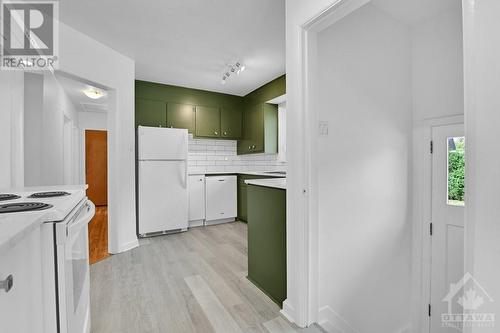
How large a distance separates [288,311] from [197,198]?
272 centimetres

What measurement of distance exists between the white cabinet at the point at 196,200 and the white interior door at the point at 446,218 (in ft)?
10.5

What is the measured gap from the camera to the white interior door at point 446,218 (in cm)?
205

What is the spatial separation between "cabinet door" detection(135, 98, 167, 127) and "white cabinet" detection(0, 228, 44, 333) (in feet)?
10.9

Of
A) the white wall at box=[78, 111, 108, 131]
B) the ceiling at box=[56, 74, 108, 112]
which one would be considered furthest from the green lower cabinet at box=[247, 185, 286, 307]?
the white wall at box=[78, 111, 108, 131]

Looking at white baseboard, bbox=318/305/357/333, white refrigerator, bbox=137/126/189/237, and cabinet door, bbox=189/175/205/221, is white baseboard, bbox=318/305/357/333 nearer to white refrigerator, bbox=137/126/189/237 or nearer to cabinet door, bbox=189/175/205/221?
white refrigerator, bbox=137/126/189/237

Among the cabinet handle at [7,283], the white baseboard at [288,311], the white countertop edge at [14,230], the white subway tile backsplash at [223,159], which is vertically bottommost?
the white baseboard at [288,311]

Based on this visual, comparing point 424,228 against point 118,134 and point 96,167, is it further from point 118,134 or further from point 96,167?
point 96,167

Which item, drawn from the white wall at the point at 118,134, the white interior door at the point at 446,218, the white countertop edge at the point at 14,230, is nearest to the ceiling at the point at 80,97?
the white wall at the point at 118,134

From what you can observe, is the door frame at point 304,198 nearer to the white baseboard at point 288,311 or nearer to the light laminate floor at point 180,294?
the white baseboard at point 288,311

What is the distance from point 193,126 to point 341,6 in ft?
10.8

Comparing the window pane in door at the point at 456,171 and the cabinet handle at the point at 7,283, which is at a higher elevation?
the window pane in door at the point at 456,171

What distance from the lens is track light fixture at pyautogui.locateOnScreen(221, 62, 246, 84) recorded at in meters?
3.29

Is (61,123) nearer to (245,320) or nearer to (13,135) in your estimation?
(13,135)

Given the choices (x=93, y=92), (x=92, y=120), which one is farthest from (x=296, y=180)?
(x=92, y=120)
